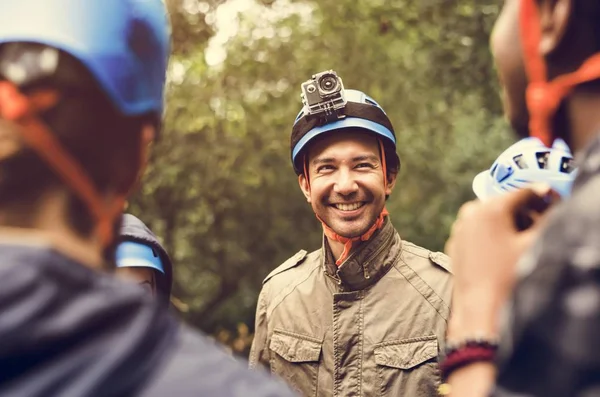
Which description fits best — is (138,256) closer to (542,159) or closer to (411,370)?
(411,370)

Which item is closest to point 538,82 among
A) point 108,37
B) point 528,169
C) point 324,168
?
point 108,37

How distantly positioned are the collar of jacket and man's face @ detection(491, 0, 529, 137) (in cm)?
246

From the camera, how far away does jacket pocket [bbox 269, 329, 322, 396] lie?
4270mm

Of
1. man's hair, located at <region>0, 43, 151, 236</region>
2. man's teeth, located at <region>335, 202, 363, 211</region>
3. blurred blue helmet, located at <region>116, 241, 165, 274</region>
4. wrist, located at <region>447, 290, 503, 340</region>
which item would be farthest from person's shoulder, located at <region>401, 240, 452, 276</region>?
man's hair, located at <region>0, 43, 151, 236</region>

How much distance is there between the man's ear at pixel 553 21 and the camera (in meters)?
1.59

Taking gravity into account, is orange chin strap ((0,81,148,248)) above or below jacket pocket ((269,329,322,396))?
above

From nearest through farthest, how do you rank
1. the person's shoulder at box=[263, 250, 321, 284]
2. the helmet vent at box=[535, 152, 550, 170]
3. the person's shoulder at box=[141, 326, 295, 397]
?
the person's shoulder at box=[141, 326, 295, 397]
the helmet vent at box=[535, 152, 550, 170]
the person's shoulder at box=[263, 250, 321, 284]

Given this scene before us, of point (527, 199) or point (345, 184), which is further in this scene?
point (345, 184)

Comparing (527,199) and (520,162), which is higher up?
(520,162)

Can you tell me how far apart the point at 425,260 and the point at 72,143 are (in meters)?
3.09

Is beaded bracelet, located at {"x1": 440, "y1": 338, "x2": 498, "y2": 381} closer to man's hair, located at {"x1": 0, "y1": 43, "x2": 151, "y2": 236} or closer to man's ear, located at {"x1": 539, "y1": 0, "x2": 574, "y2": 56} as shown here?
man's ear, located at {"x1": 539, "y1": 0, "x2": 574, "y2": 56}

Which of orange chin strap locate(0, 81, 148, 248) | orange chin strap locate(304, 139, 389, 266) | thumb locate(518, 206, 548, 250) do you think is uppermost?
orange chin strap locate(304, 139, 389, 266)

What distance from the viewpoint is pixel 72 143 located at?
151 cm

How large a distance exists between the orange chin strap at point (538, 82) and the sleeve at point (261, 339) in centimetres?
304
